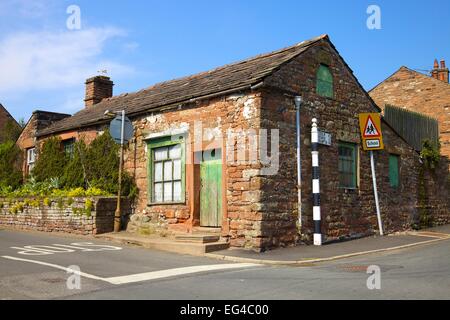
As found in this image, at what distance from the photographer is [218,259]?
1015 cm

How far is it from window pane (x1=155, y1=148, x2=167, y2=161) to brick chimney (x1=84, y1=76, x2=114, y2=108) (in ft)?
30.0

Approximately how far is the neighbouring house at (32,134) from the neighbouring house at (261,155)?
5.46m

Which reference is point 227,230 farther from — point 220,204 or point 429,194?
point 429,194

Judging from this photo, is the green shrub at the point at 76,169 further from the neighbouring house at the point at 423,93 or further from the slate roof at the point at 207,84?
the neighbouring house at the point at 423,93

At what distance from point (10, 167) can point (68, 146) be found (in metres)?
4.98

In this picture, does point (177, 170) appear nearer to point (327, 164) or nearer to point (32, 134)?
point (327, 164)

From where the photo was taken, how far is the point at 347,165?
45.6 feet

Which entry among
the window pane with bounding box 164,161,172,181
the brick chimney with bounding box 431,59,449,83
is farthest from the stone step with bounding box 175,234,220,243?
the brick chimney with bounding box 431,59,449,83

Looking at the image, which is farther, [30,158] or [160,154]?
[30,158]

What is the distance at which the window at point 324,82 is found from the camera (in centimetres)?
1311

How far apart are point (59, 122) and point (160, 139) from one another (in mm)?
8555

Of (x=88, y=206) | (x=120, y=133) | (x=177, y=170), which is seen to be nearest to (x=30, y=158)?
(x=88, y=206)

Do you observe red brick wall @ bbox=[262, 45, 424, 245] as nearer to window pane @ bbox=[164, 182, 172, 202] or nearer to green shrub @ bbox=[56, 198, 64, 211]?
window pane @ bbox=[164, 182, 172, 202]

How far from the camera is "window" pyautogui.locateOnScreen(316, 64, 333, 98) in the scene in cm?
1311
